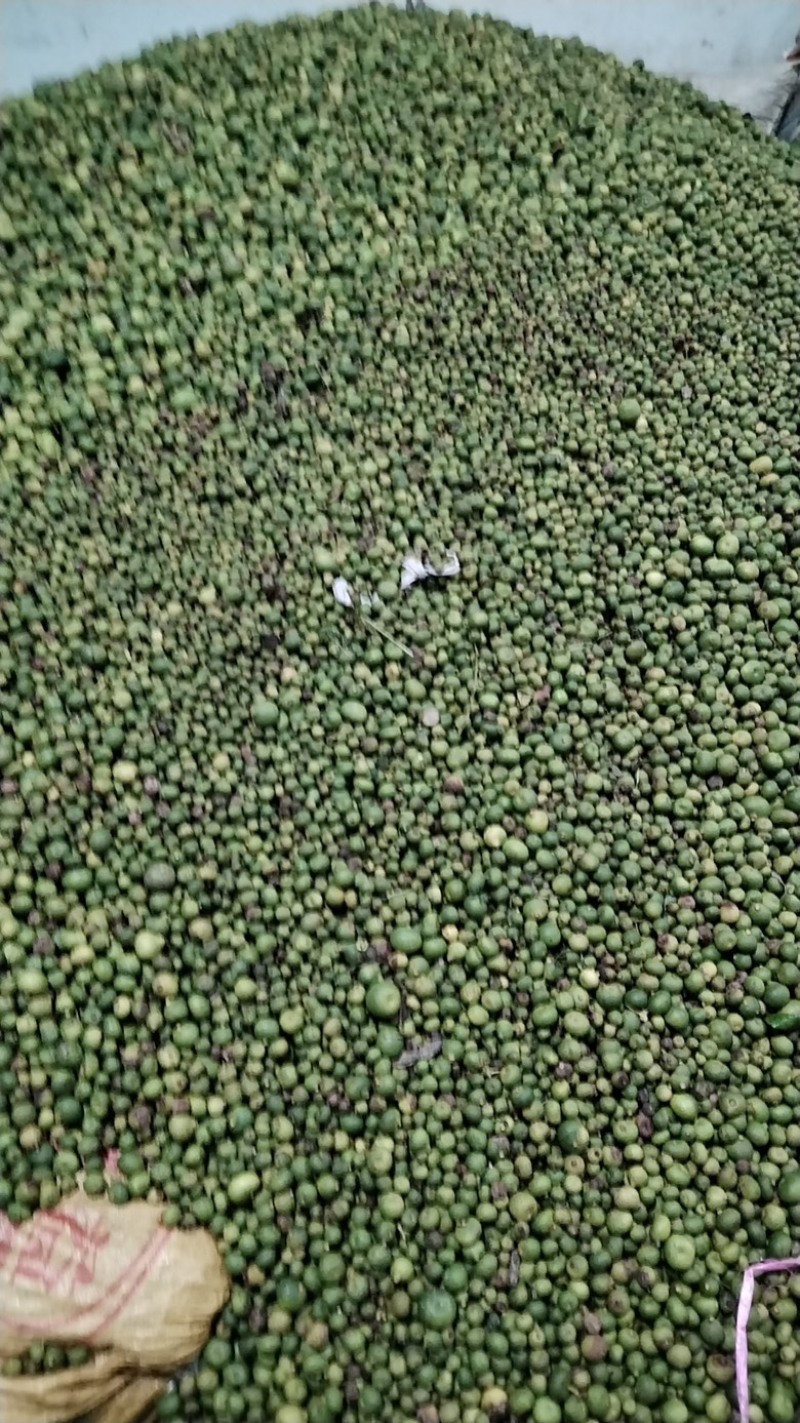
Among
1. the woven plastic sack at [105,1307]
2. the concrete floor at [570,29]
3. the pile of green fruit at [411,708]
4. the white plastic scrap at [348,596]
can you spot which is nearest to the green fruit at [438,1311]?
the pile of green fruit at [411,708]

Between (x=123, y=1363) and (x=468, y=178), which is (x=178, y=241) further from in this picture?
(x=123, y=1363)

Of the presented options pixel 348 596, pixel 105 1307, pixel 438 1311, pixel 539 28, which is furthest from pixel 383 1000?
pixel 539 28

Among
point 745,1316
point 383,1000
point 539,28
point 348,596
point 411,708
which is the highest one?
point 539,28

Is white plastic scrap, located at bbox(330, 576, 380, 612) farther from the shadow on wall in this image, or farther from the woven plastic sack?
the shadow on wall

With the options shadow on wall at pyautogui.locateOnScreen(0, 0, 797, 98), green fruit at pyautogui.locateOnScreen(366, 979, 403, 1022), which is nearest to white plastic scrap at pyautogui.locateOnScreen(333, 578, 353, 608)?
green fruit at pyautogui.locateOnScreen(366, 979, 403, 1022)

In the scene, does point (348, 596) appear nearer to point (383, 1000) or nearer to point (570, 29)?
point (383, 1000)

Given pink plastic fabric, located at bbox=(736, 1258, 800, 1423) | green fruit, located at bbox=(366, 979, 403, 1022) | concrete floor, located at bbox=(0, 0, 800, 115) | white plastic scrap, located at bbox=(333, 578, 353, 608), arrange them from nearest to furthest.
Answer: pink plastic fabric, located at bbox=(736, 1258, 800, 1423)
green fruit, located at bbox=(366, 979, 403, 1022)
white plastic scrap, located at bbox=(333, 578, 353, 608)
concrete floor, located at bbox=(0, 0, 800, 115)
